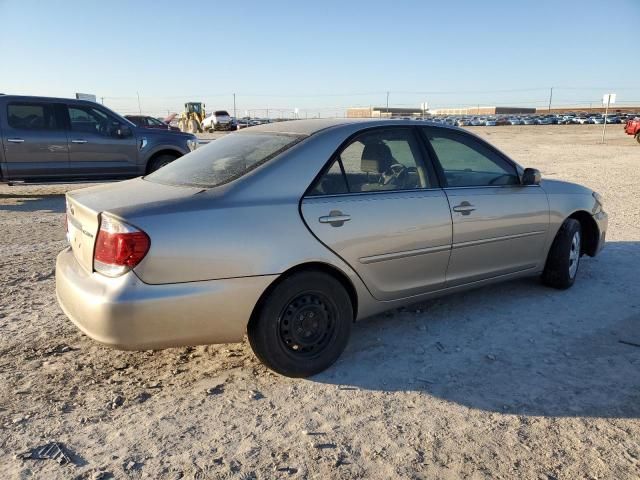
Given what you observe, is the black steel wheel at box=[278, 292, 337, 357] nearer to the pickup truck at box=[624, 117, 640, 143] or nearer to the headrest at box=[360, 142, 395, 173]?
the headrest at box=[360, 142, 395, 173]

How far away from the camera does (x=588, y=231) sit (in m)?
5.18

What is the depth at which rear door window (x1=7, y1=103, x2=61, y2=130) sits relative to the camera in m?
9.24

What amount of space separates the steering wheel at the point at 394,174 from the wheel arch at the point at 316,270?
774 millimetres

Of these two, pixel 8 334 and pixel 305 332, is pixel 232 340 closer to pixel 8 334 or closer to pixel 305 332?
pixel 305 332

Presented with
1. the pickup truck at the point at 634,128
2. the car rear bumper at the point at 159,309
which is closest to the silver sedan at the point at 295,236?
the car rear bumper at the point at 159,309

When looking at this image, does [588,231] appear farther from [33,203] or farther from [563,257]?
[33,203]

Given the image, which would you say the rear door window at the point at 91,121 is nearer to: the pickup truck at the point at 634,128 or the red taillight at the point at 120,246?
the red taillight at the point at 120,246

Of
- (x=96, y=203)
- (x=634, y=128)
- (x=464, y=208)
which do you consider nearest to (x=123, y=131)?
(x=96, y=203)

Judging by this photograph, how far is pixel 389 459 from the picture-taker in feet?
8.29

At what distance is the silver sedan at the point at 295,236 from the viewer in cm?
279

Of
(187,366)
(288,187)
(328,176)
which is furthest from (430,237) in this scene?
(187,366)

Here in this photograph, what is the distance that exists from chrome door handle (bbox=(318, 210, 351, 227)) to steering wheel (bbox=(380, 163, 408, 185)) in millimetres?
545

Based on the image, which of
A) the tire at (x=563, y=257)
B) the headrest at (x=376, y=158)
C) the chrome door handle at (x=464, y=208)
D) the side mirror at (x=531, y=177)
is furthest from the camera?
the tire at (x=563, y=257)

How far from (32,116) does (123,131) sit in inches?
60.3
